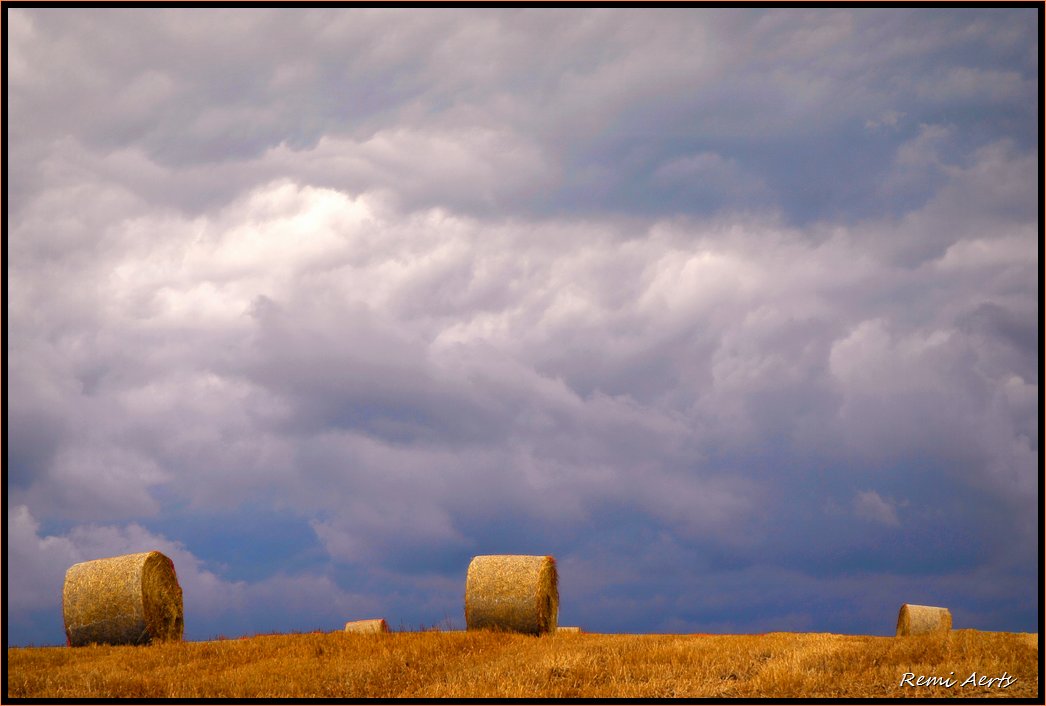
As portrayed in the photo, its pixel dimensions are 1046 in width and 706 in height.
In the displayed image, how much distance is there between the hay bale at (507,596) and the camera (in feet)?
75.1

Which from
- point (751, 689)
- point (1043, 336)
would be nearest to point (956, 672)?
point (751, 689)

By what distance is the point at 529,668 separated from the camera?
1590cm

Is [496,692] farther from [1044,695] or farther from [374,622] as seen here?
[374,622]

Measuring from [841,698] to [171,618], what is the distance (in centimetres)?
1566

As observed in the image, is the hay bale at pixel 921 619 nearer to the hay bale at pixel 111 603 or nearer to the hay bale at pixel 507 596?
the hay bale at pixel 507 596

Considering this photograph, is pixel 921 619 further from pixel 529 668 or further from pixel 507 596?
pixel 529 668

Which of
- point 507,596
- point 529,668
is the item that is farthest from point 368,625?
point 529,668

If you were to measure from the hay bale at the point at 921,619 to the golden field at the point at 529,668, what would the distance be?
9226 mm
